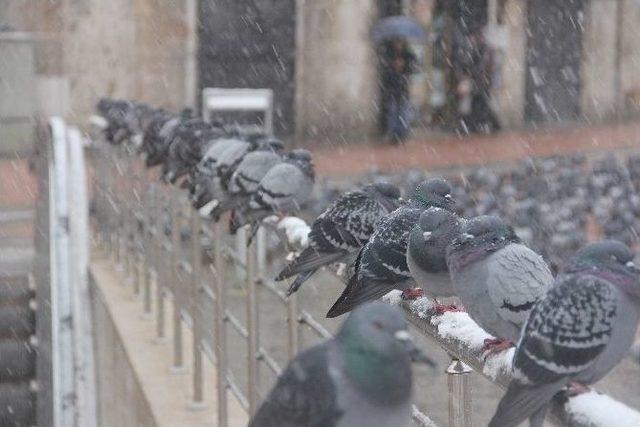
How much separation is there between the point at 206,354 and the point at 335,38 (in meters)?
14.6

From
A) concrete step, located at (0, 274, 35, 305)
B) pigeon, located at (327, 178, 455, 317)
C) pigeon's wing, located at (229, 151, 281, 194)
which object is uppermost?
pigeon, located at (327, 178, 455, 317)

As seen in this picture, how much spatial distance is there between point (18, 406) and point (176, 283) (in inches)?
90.2

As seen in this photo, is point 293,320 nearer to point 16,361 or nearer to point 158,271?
point 158,271

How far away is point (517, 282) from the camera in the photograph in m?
2.45

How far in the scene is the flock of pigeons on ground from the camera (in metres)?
1.81

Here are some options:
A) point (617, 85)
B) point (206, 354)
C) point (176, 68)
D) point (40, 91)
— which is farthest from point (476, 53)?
point (206, 354)

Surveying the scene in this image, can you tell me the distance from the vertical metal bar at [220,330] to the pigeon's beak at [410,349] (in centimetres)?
334

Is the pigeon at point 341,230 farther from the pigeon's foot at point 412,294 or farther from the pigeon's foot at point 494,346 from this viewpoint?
the pigeon's foot at point 494,346

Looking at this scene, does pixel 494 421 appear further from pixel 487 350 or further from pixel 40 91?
pixel 40 91

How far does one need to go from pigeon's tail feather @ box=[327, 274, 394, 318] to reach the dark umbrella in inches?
680

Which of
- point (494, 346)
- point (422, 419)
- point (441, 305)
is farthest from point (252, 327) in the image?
point (494, 346)

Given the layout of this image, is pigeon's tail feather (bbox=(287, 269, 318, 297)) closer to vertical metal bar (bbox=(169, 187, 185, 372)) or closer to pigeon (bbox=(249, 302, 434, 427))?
pigeon (bbox=(249, 302, 434, 427))

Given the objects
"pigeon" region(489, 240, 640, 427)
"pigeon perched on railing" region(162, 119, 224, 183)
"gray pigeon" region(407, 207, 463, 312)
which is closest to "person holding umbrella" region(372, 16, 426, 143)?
"pigeon perched on railing" region(162, 119, 224, 183)

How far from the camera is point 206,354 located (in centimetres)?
652
